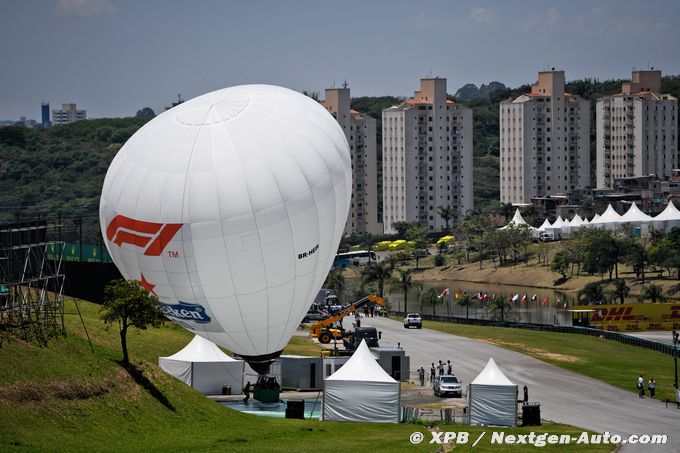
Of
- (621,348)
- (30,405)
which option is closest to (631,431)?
(30,405)

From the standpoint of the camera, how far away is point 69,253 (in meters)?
104

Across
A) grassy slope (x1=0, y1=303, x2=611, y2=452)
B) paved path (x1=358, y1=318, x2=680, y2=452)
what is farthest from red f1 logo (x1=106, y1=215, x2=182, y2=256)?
paved path (x1=358, y1=318, x2=680, y2=452)

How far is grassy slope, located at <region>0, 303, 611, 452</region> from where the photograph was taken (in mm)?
43188

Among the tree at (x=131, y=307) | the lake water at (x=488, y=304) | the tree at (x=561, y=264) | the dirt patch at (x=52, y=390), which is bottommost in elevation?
the lake water at (x=488, y=304)

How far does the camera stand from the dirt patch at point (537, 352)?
8400cm

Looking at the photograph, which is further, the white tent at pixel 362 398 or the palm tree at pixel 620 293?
the palm tree at pixel 620 293

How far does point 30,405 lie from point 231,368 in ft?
69.6

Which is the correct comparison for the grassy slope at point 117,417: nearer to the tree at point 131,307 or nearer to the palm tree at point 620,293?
the tree at point 131,307

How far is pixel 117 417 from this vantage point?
46.8 metres

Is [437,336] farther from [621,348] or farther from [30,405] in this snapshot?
[30,405]

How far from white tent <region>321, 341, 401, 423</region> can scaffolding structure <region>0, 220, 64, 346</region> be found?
40.8ft

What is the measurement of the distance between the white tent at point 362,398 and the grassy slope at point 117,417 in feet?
3.82

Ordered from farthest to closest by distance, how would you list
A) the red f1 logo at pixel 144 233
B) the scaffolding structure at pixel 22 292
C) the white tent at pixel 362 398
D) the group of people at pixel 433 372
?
1. the group of people at pixel 433 372
2. the white tent at pixel 362 398
3. the red f1 logo at pixel 144 233
4. the scaffolding structure at pixel 22 292

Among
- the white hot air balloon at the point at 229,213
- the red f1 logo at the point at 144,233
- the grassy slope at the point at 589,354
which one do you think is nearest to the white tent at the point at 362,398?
the white hot air balloon at the point at 229,213
